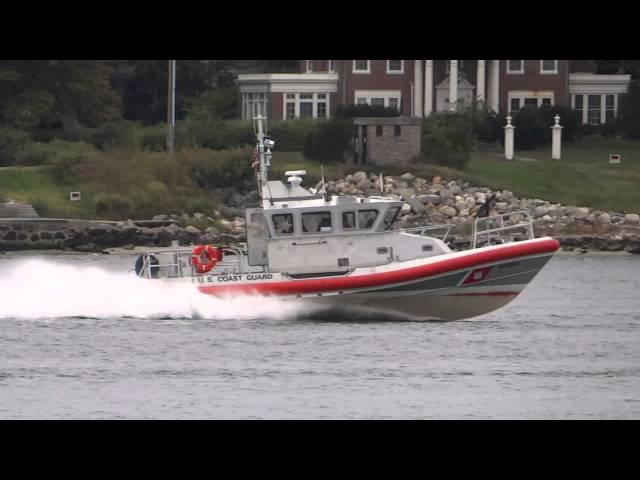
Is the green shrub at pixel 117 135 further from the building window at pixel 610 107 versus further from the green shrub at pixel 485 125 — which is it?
the building window at pixel 610 107

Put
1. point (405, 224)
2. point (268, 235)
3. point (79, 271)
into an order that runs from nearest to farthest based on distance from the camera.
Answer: point (268, 235), point (79, 271), point (405, 224)

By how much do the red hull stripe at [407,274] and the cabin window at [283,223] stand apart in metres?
0.97

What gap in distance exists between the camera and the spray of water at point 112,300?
31.0m

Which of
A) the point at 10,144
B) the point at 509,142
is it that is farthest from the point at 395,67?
the point at 10,144

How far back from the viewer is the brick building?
69.6m

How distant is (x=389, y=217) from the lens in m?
30.1

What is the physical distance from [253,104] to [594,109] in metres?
14.4

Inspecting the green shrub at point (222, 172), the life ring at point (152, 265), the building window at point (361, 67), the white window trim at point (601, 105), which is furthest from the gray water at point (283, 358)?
the white window trim at point (601, 105)

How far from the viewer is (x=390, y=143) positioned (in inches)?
2370

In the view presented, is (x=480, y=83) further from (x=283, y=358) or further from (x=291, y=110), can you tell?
(x=283, y=358)

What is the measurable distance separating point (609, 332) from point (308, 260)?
5.86 meters

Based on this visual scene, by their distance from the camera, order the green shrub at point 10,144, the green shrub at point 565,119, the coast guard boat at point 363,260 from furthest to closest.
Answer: the green shrub at point 565,119
the green shrub at point 10,144
the coast guard boat at point 363,260
